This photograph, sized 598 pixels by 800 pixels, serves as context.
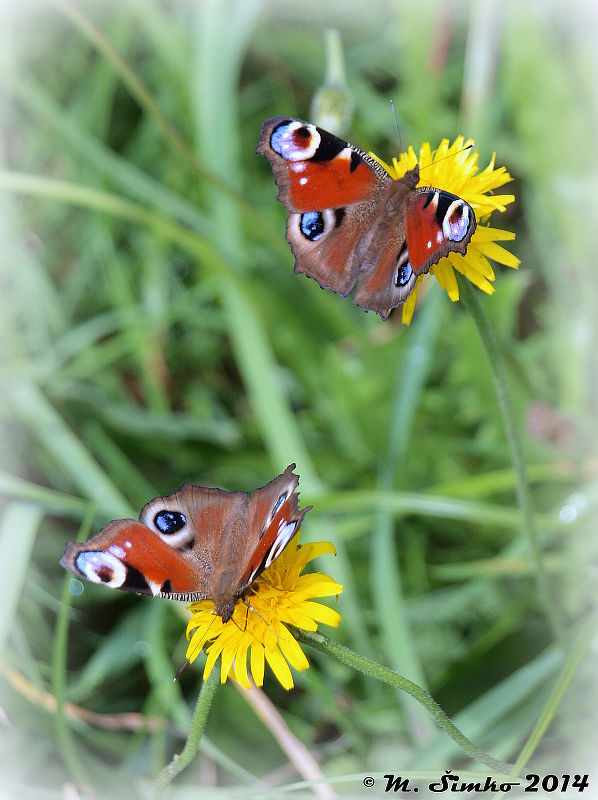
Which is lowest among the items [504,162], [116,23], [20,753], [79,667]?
[20,753]

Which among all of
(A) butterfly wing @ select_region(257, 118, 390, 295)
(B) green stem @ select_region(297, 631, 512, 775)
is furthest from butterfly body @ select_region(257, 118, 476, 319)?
(B) green stem @ select_region(297, 631, 512, 775)

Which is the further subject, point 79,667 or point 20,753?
point 79,667

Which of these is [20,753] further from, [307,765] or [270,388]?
[270,388]

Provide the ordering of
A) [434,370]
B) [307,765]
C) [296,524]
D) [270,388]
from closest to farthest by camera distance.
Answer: [296,524], [307,765], [270,388], [434,370]

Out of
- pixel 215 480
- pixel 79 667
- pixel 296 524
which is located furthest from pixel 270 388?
pixel 296 524

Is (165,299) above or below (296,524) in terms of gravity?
above

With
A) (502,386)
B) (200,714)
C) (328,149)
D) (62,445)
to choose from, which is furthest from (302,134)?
(62,445)

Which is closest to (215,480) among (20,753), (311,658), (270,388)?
(270,388)

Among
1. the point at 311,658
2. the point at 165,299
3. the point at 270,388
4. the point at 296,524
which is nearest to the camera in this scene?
the point at 296,524
